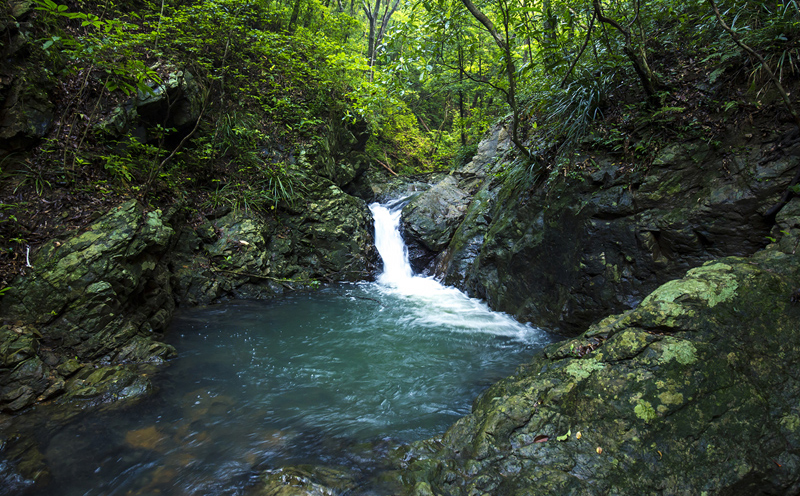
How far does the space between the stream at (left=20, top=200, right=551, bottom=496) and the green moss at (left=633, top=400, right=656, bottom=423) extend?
1.65m

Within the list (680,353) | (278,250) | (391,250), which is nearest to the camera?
(680,353)

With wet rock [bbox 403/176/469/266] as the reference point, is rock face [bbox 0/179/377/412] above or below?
below

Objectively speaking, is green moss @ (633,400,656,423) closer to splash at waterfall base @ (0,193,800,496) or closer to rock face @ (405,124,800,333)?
splash at waterfall base @ (0,193,800,496)

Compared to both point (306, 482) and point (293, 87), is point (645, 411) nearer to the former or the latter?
point (306, 482)

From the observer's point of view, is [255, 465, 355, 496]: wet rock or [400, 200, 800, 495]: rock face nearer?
[400, 200, 800, 495]: rock face

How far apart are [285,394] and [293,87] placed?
7.84m

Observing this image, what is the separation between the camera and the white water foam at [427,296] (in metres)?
5.36

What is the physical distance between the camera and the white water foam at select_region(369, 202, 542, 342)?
5362 millimetres

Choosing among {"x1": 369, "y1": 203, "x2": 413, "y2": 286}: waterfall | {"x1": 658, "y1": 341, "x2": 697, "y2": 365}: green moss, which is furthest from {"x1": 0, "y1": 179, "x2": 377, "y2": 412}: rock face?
{"x1": 658, "y1": 341, "x2": 697, "y2": 365}: green moss

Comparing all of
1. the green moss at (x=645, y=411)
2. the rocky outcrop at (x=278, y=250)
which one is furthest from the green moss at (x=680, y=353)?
the rocky outcrop at (x=278, y=250)

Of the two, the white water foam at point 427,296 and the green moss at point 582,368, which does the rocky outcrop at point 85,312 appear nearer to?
the white water foam at point 427,296

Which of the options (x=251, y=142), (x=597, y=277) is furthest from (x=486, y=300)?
(x=251, y=142)

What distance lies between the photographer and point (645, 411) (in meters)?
2.06

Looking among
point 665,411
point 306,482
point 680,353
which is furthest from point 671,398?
point 306,482
